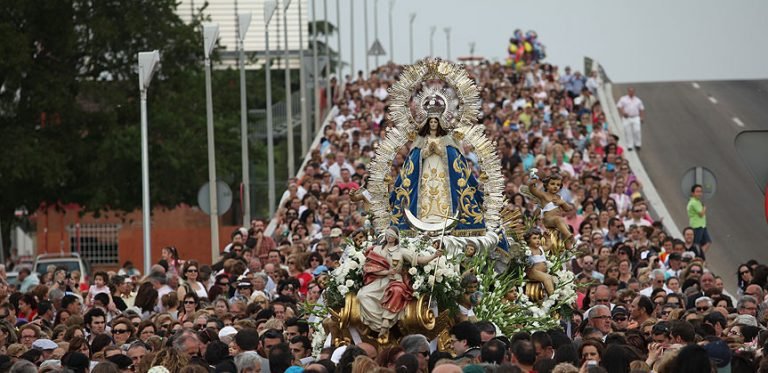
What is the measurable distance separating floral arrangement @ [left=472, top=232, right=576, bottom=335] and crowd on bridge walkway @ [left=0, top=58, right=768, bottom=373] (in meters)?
0.28

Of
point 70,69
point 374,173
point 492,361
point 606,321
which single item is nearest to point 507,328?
point 606,321

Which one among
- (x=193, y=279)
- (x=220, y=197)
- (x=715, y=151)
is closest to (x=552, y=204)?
(x=193, y=279)

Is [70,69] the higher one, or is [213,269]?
[70,69]

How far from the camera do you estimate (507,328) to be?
2097 centimetres

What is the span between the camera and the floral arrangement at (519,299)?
20.9 meters

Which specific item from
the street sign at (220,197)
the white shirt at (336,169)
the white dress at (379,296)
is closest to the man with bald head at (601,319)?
the white dress at (379,296)

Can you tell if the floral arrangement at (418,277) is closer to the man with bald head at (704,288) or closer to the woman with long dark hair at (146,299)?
the man with bald head at (704,288)

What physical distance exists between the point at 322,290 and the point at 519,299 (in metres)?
2.14

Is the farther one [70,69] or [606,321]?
[70,69]

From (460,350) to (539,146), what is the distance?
25.0 meters

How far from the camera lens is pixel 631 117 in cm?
4891

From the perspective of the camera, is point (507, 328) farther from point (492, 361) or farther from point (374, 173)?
point (492, 361)

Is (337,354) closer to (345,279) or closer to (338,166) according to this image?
(345,279)

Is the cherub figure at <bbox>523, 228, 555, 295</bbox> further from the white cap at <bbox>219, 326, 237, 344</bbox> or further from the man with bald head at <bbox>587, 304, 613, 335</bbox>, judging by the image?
the white cap at <bbox>219, 326, 237, 344</bbox>
